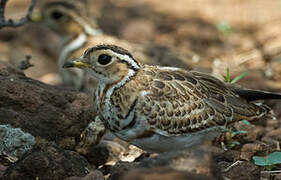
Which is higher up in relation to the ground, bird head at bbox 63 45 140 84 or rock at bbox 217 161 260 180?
bird head at bbox 63 45 140 84

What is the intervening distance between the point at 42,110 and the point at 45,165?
88cm

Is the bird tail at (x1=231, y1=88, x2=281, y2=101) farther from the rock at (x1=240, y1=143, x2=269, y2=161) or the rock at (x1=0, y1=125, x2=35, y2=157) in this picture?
the rock at (x1=0, y1=125, x2=35, y2=157)

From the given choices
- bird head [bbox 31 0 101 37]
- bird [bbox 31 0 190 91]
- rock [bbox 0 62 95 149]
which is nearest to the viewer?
rock [bbox 0 62 95 149]

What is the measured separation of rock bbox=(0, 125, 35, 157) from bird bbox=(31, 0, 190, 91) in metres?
3.40

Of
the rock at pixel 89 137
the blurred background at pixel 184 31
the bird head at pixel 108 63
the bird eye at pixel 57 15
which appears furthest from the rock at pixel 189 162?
the bird eye at pixel 57 15

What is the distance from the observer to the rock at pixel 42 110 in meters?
4.53

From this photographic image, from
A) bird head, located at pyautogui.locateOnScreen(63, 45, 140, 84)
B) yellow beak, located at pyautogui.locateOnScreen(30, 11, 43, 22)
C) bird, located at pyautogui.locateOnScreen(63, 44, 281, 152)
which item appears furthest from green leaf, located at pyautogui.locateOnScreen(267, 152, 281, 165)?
yellow beak, located at pyautogui.locateOnScreen(30, 11, 43, 22)

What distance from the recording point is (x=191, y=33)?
32.0 ft

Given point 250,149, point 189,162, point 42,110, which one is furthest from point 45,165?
point 250,149

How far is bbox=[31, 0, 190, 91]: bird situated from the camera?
7859 millimetres

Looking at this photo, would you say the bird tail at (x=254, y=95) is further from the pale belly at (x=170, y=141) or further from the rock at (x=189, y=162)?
the rock at (x=189, y=162)

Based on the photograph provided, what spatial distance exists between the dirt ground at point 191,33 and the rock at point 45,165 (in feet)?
12.2

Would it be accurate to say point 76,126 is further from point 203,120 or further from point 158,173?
point 158,173

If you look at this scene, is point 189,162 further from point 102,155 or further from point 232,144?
point 232,144
